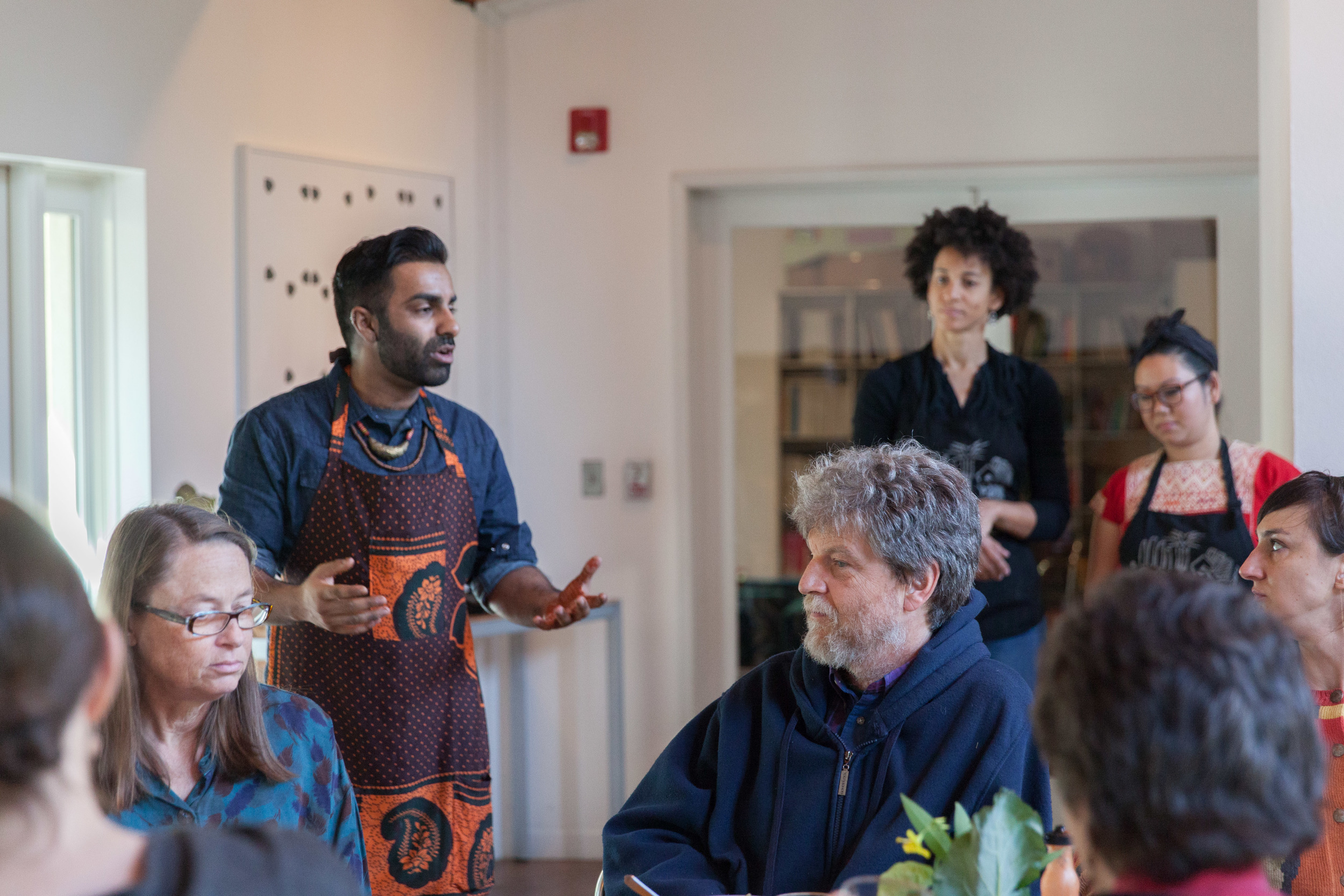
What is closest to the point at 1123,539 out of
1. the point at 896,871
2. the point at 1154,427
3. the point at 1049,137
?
the point at 1154,427

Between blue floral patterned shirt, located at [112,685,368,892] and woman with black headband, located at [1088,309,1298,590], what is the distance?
167 centimetres

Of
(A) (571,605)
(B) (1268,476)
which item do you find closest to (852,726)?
(A) (571,605)

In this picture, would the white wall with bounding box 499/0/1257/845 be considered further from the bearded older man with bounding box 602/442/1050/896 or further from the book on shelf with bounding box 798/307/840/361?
the bearded older man with bounding box 602/442/1050/896

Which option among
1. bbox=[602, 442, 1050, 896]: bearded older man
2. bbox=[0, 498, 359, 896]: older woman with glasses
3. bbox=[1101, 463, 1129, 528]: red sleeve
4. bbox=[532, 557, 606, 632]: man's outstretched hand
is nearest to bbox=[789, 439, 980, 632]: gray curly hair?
bbox=[602, 442, 1050, 896]: bearded older man

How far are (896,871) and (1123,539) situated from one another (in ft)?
6.08

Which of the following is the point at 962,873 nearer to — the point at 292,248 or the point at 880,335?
the point at 292,248

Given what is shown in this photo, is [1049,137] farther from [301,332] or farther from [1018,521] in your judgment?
[301,332]

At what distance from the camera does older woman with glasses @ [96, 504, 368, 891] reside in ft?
5.41

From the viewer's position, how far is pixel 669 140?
417cm

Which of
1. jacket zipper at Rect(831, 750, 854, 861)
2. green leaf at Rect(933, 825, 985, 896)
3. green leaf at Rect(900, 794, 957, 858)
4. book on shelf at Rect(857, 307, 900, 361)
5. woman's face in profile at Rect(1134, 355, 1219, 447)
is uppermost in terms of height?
book on shelf at Rect(857, 307, 900, 361)

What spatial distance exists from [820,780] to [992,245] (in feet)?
5.67

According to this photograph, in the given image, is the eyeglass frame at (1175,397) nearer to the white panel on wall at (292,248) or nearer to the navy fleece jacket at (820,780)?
the navy fleece jacket at (820,780)

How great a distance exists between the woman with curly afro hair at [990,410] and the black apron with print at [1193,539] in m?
0.29

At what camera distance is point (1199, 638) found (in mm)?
921
